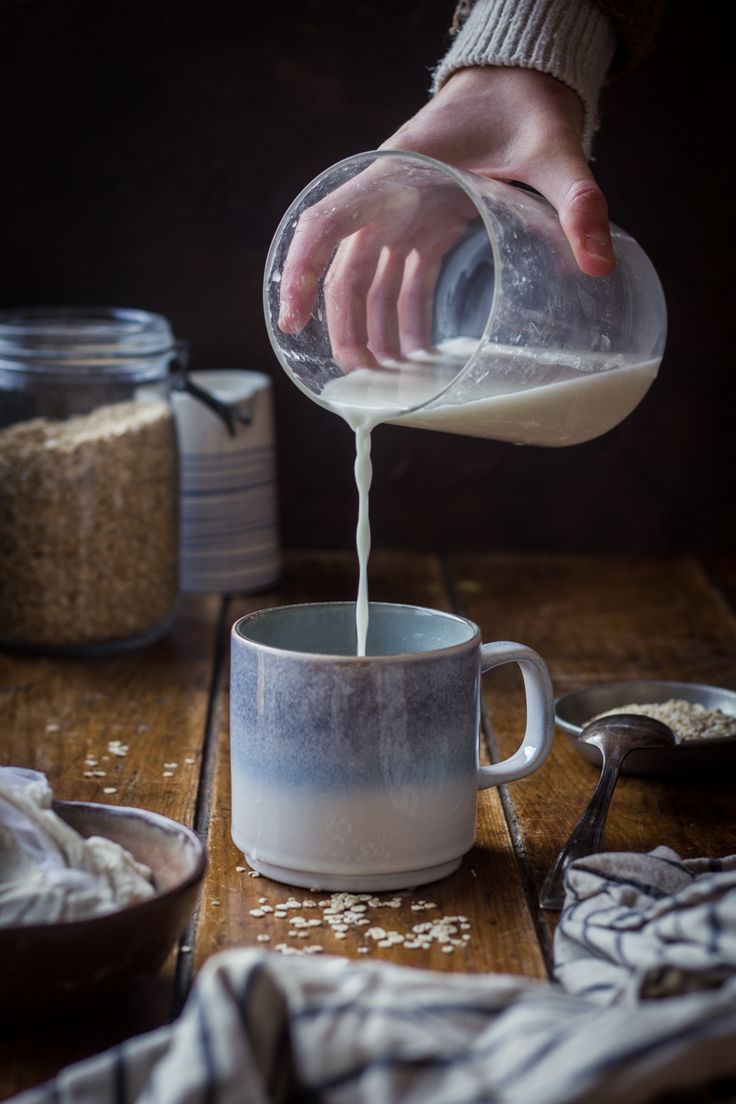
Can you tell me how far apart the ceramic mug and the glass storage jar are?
50cm

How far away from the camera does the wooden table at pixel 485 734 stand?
696mm

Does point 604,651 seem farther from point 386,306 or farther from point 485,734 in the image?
point 386,306

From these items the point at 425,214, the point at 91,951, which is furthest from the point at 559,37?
the point at 91,951

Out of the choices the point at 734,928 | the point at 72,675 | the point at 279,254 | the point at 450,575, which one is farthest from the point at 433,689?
the point at 450,575

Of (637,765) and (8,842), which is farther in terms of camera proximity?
(637,765)

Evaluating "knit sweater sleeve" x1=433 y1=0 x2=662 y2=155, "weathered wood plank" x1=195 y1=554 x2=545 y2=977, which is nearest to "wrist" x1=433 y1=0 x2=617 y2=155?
"knit sweater sleeve" x1=433 y1=0 x2=662 y2=155

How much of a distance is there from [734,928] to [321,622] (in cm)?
34

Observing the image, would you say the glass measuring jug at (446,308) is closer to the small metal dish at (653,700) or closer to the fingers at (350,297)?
the fingers at (350,297)

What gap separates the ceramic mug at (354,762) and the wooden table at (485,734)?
0.02 m

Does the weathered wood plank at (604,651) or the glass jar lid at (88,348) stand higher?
the glass jar lid at (88,348)

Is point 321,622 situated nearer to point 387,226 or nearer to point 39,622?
point 387,226

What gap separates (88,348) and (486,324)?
519 mm

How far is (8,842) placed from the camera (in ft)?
2.15

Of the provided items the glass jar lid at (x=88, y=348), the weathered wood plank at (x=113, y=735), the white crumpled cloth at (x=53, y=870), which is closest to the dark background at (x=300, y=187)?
the glass jar lid at (x=88, y=348)
